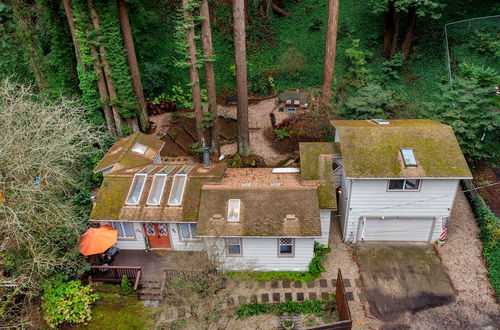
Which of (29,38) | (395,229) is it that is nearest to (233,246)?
(395,229)

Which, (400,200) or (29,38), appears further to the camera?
(29,38)

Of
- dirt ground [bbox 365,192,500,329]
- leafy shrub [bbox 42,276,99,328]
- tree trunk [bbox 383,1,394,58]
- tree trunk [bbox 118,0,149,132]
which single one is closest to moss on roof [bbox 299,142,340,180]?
dirt ground [bbox 365,192,500,329]

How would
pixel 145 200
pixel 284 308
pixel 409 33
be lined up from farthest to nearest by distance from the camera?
pixel 409 33 → pixel 145 200 → pixel 284 308

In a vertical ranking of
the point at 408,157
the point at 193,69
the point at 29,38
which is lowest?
the point at 408,157

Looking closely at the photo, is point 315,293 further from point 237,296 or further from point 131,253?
point 131,253

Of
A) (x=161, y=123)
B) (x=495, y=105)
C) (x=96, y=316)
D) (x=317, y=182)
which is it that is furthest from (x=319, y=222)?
(x=161, y=123)

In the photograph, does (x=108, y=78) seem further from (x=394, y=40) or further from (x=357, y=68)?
(x=394, y=40)
